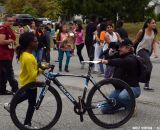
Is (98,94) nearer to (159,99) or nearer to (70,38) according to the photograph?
(159,99)

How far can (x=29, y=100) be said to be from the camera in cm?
695

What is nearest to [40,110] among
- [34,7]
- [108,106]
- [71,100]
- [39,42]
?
[71,100]

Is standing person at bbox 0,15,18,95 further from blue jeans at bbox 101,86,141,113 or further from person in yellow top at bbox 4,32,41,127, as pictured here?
blue jeans at bbox 101,86,141,113

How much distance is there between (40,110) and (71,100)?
1.57ft

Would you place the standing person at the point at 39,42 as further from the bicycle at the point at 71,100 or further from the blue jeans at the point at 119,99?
the bicycle at the point at 71,100

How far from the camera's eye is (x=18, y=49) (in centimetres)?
706

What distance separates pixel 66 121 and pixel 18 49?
1.43m

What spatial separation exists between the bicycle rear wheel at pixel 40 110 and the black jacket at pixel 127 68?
113 centimetres

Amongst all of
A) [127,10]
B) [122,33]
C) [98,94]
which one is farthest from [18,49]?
[127,10]

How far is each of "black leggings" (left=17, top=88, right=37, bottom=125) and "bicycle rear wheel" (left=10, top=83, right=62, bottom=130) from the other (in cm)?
3

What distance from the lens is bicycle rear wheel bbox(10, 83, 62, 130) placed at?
6848 mm

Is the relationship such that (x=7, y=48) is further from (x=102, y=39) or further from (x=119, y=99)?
(x=102, y=39)

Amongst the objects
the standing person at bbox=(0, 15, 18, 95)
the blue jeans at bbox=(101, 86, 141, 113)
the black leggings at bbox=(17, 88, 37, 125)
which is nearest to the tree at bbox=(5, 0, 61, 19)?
the standing person at bbox=(0, 15, 18, 95)

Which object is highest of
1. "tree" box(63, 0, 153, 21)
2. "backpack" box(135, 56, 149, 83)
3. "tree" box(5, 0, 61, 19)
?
"backpack" box(135, 56, 149, 83)
